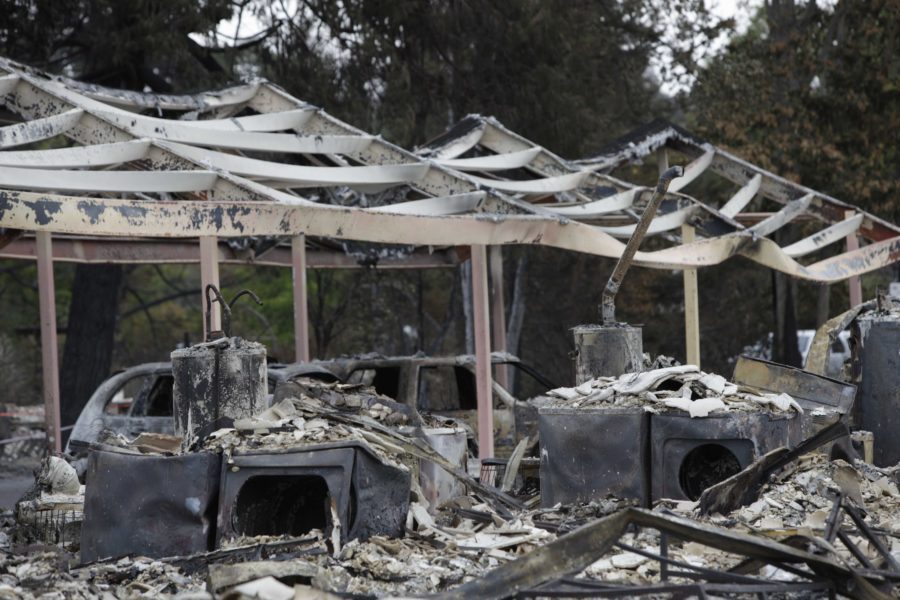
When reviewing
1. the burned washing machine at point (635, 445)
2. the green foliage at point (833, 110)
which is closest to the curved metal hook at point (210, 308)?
the burned washing machine at point (635, 445)

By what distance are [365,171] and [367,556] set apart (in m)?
6.06

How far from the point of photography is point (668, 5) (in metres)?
26.9

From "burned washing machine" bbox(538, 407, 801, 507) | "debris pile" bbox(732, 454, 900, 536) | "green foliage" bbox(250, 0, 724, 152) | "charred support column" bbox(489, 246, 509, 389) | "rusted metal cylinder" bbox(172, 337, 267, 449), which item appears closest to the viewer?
"debris pile" bbox(732, 454, 900, 536)

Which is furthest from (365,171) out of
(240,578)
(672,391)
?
(240,578)

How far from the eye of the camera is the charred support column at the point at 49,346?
11.9m

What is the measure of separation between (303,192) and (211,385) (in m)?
7.33

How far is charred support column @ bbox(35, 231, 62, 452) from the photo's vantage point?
467 inches

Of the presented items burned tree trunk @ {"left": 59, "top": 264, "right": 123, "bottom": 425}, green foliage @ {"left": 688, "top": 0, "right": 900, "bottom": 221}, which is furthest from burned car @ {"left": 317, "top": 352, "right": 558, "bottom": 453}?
green foliage @ {"left": 688, "top": 0, "right": 900, "bottom": 221}

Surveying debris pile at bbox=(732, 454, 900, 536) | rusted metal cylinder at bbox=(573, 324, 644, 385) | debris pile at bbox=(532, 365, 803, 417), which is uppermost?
rusted metal cylinder at bbox=(573, 324, 644, 385)

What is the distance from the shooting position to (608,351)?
10.1 m

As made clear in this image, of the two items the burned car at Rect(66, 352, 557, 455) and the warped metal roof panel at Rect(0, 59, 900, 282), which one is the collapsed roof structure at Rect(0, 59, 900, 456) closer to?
the warped metal roof panel at Rect(0, 59, 900, 282)

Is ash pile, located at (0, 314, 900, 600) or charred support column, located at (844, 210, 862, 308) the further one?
charred support column, located at (844, 210, 862, 308)

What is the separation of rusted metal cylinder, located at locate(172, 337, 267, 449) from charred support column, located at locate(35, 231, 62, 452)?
12.3 feet

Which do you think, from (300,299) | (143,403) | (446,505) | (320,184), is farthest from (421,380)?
(446,505)
